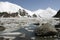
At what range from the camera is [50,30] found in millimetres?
18250

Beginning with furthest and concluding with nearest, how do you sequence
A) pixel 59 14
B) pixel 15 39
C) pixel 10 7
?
pixel 10 7 → pixel 59 14 → pixel 15 39

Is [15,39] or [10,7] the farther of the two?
[10,7]

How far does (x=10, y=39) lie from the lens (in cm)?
1608

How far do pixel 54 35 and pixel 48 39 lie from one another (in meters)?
2.31

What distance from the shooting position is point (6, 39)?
16156 millimetres

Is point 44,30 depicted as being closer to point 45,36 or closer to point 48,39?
point 45,36

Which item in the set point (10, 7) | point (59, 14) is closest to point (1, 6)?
point (10, 7)

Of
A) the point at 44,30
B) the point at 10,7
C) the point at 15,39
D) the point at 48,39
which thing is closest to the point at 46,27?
the point at 44,30

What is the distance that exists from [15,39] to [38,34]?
2.98m

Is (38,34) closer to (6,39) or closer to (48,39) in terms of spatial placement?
(48,39)

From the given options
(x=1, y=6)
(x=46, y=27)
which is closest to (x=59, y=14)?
(x=46, y=27)

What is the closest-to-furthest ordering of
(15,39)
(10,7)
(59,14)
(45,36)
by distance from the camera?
(15,39) < (45,36) < (59,14) < (10,7)

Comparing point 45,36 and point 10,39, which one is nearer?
point 10,39

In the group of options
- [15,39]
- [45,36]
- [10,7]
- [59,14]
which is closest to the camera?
[15,39]
